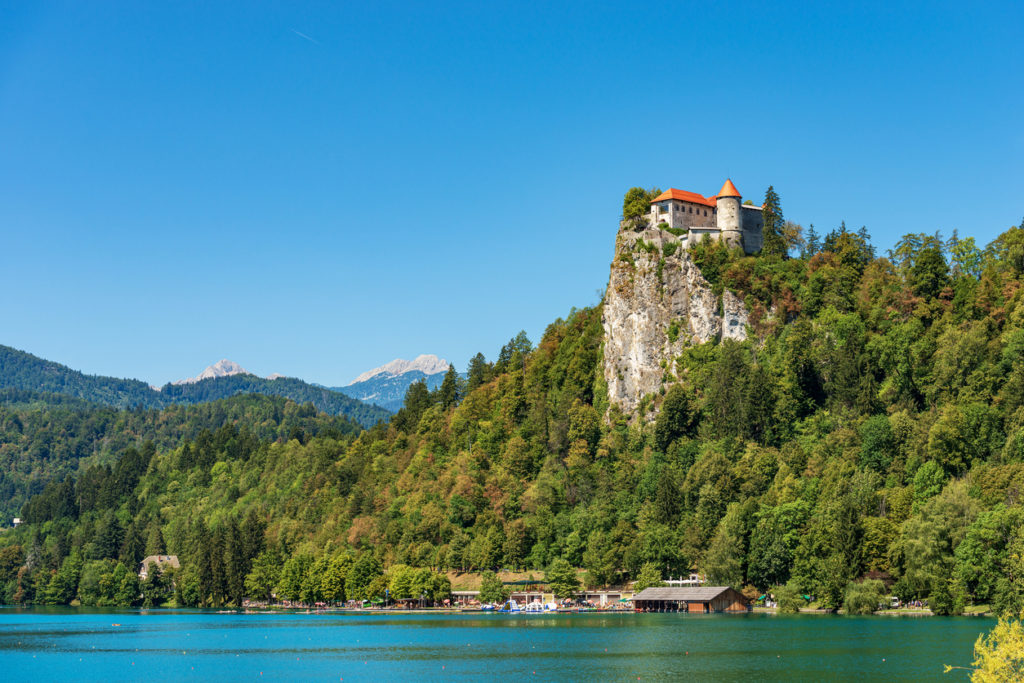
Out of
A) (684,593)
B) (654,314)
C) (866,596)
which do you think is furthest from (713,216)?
(866,596)

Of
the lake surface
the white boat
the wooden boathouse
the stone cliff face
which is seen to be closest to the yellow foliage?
the lake surface

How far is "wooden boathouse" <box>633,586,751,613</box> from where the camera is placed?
12662 centimetres

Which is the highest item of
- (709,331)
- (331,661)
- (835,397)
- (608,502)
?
(709,331)

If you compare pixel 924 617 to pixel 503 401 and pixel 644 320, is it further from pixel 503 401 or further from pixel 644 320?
pixel 503 401

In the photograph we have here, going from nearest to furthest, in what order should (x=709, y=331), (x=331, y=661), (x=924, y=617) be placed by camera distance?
1. (x=331, y=661)
2. (x=924, y=617)
3. (x=709, y=331)

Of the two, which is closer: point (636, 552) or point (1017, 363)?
point (1017, 363)

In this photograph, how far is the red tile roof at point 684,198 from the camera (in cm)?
17125

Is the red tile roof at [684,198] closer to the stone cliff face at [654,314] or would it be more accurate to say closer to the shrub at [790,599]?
the stone cliff face at [654,314]

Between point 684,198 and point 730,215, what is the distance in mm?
8075

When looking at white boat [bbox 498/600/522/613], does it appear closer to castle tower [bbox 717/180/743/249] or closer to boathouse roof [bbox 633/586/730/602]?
boathouse roof [bbox 633/586/730/602]

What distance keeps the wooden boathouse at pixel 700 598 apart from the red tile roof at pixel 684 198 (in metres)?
67.5

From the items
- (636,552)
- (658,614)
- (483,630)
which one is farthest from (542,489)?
(483,630)

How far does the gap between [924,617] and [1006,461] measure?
75.5 feet

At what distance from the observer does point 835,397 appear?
484 ft
